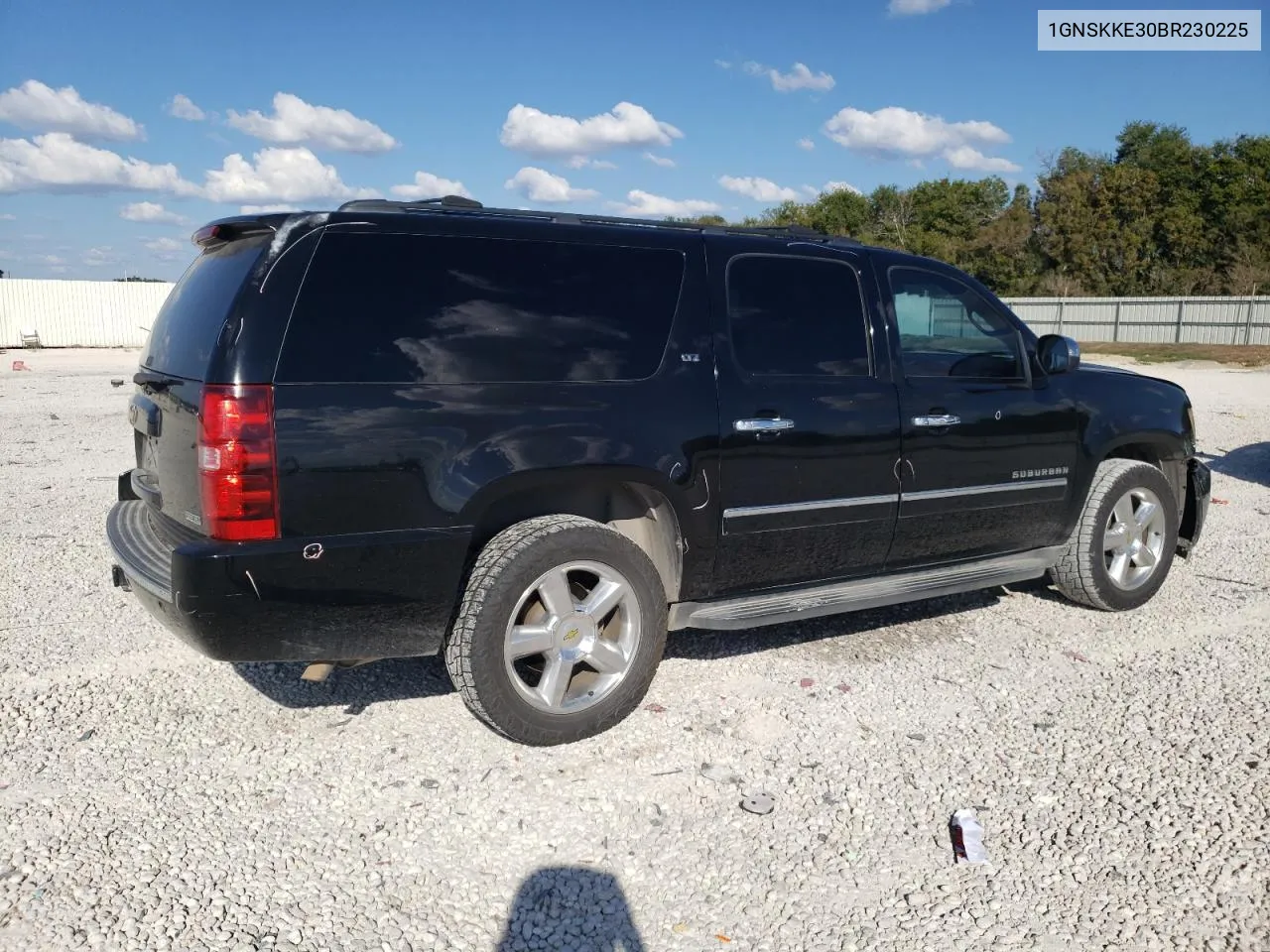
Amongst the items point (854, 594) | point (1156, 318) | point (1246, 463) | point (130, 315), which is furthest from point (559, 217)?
point (1156, 318)

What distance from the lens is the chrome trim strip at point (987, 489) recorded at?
4.75m

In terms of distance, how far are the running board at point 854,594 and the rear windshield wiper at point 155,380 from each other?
210 centimetres

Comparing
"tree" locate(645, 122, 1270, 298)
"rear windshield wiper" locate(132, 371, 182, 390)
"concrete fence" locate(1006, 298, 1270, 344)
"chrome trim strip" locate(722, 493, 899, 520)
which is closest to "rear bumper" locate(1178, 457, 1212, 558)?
"chrome trim strip" locate(722, 493, 899, 520)

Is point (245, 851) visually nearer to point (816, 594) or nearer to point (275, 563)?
point (275, 563)

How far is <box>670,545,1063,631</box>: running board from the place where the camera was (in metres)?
4.27

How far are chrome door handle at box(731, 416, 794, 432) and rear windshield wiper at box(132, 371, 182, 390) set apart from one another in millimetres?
2095

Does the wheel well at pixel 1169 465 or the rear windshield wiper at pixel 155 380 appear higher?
the rear windshield wiper at pixel 155 380

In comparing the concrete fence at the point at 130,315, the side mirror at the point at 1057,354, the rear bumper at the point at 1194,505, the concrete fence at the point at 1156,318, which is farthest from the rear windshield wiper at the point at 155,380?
the concrete fence at the point at 1156,318

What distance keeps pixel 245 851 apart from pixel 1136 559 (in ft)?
15.4

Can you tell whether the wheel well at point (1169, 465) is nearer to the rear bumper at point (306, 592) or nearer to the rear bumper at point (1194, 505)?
the rear bumper at point (1194, 505)

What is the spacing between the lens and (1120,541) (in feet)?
18.3

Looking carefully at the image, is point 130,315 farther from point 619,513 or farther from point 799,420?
point 799,420

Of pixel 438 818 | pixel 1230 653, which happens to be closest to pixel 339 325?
pixel 438 818

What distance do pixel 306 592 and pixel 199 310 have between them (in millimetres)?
1149
